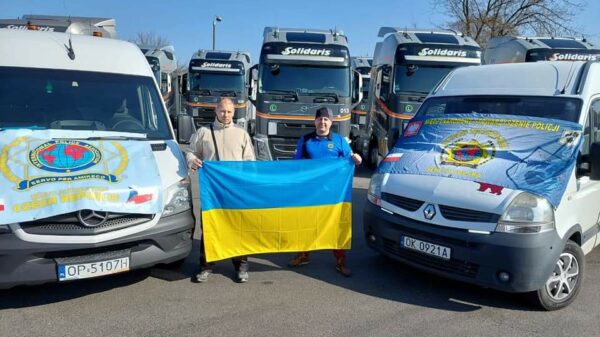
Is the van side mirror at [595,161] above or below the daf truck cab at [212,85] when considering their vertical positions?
above

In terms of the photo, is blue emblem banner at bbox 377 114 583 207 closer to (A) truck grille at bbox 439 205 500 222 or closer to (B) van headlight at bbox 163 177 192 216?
(A) truck grille at bbox 439 205 500 222

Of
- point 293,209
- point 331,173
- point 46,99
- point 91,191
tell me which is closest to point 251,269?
point 293,209

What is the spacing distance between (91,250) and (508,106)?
14.6 feet

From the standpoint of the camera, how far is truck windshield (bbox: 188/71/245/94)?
17969 millimetres

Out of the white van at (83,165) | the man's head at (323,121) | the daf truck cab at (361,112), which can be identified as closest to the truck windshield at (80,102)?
the white van at (83,165)

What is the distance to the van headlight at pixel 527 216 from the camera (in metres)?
4.04

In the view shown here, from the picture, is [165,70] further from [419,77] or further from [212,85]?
[419,77]

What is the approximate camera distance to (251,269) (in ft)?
17.5

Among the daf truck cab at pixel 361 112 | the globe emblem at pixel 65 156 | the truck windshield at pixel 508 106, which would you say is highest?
the truck windshield at pixel 508 106

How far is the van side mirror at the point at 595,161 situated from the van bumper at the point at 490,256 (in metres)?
0.81

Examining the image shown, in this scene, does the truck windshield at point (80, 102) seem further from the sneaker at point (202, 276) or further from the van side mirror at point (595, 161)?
the van side mirror at point (595, 161)

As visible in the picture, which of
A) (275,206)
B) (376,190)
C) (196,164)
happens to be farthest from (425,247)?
(196,164)

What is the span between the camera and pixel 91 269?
3920 mm

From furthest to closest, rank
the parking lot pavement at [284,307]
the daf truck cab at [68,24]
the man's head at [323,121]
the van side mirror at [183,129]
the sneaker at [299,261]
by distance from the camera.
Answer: the daf truck cab at [68,24], the van side mirror at [183,129], the sneaker at [299,261], the man's head at [323,121], the parking lot pavement at [284,307]
